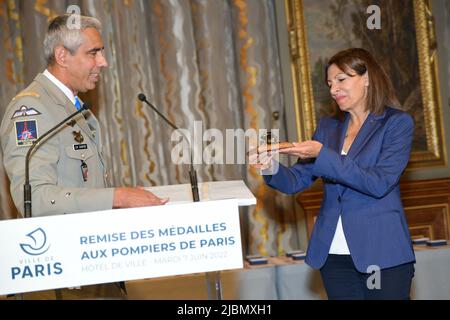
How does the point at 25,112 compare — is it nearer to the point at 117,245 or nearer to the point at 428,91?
the point at 117,245

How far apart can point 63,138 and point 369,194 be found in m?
1.28

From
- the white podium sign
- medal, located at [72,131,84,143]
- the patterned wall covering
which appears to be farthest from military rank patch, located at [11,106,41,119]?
the patterned wall covering

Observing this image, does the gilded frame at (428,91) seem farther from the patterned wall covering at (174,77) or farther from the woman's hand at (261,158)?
the woman's hand at (261,158)

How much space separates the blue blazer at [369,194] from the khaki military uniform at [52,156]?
851mm

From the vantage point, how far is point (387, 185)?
2854 mm

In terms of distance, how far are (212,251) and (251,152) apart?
651mm

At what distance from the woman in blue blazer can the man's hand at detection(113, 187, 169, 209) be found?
575mm

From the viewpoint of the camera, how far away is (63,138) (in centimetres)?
270

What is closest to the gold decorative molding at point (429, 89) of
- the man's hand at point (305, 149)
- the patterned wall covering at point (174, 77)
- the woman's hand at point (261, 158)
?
the patterned wall covering at point (174, 77)

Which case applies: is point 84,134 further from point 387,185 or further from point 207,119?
point 207,119

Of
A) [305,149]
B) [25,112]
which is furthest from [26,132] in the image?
[305,149]

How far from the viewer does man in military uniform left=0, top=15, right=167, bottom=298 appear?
2.43 meters

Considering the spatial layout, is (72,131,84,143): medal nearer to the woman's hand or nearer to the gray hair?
the gray hair
